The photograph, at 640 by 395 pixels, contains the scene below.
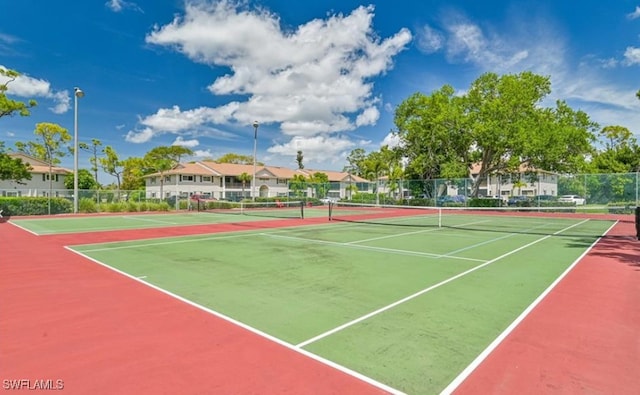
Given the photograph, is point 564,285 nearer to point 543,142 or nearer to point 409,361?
point 409,361

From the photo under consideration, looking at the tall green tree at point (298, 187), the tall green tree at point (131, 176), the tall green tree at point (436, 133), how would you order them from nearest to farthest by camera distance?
1. the tall green tree at point (436, 133)
2. the tall green tree at point (298, 187)
3. the tall green tree at point (131, 176)

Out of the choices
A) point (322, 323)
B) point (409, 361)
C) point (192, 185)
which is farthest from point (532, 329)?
point (192, 185)

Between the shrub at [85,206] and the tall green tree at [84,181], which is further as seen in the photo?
the tall green tree at [84,181]

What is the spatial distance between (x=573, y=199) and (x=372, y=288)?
113ft

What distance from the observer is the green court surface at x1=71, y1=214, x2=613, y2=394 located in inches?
169

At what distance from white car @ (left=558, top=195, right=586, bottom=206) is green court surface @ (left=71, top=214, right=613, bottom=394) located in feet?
75.4

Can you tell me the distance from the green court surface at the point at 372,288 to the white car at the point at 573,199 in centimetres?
2298

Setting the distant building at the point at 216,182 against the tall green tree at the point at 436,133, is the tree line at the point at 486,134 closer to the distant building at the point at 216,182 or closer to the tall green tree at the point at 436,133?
the tall green tree at the point at 436,133

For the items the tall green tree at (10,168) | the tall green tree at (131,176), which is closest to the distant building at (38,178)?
the tall green tree at (131,176)

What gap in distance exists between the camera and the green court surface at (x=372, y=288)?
429cm

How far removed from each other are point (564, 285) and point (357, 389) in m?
6.04

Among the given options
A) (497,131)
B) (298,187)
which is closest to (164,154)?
(298,187)

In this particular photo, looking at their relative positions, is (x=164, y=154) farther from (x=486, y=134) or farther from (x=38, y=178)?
(x=486, y=134)

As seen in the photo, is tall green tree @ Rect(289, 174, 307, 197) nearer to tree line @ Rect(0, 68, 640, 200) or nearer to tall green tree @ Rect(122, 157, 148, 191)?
tree line @ Rect(0, 68, 640, 200)
